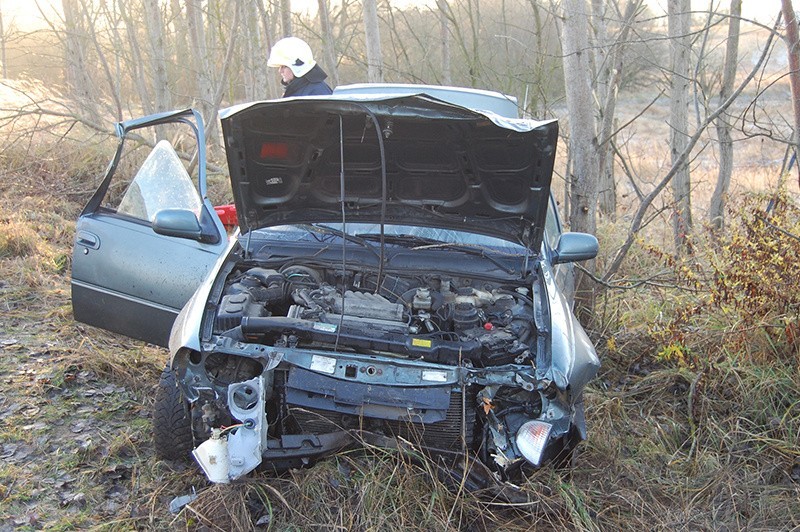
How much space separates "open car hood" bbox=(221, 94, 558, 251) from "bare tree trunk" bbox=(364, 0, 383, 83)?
5042 mm

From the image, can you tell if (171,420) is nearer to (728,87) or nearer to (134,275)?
(134,275)

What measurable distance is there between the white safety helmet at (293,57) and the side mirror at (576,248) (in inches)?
120

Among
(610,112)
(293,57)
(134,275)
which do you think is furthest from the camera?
(610,112)

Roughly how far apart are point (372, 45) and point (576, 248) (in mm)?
5847

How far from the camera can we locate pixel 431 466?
128 inches

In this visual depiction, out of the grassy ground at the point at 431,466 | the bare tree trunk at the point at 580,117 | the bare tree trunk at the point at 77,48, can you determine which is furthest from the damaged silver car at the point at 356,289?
the bare tree trunk at the point at 77,48

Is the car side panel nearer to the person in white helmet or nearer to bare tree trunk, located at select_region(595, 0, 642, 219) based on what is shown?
the person in white helmet

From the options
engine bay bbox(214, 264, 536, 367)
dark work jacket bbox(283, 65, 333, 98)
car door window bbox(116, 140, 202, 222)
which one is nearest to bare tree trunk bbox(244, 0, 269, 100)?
dark work jacket bbox(283, 65, 333, 98)

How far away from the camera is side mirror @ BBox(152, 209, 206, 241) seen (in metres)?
4.02

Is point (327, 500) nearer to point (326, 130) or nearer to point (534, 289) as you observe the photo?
point (534, 289)

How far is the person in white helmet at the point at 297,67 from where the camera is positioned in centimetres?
596

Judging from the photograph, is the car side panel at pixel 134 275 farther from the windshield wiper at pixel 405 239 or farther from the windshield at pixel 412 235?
the windshield wiper at pixel 405 239

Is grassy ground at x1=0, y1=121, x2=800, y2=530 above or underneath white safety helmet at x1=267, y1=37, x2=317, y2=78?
underneath

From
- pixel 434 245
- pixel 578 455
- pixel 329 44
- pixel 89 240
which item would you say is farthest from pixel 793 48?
pixel 329 44
